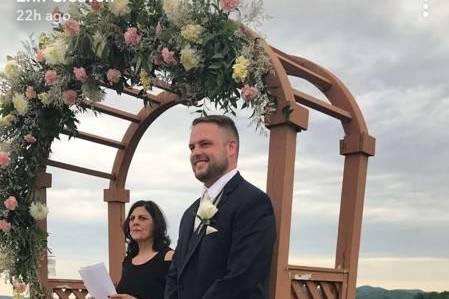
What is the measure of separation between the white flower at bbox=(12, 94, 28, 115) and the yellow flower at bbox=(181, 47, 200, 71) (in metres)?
1.64

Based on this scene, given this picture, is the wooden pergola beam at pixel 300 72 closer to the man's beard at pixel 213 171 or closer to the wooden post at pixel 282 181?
the wooden post at pixel 282 181

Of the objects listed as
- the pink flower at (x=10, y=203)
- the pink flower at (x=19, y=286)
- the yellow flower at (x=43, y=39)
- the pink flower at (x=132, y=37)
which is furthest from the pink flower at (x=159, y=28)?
the pink flower at (x=19, y=286)

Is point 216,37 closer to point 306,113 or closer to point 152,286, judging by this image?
point 306,113

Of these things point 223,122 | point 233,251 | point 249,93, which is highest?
point 249,93

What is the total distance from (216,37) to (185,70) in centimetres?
35

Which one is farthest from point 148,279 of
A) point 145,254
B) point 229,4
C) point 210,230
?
point 229,4

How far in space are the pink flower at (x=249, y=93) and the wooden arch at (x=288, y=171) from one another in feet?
0.51

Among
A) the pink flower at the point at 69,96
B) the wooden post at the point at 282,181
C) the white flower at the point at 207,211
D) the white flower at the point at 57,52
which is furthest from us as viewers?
the pink flower at the point at 69,96

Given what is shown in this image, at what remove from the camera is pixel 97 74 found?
188 inches

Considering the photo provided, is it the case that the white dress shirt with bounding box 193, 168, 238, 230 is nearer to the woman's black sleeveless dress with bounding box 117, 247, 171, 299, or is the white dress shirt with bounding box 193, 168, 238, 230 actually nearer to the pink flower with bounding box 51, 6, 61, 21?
the woman's black sleeveless dress with bounding box 117, 247, 171, 299

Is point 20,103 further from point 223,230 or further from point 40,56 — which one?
point 223,230

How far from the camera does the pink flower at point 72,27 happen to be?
4637 mm

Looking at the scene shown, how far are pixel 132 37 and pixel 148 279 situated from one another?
1611mm

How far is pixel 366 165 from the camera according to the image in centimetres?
475
